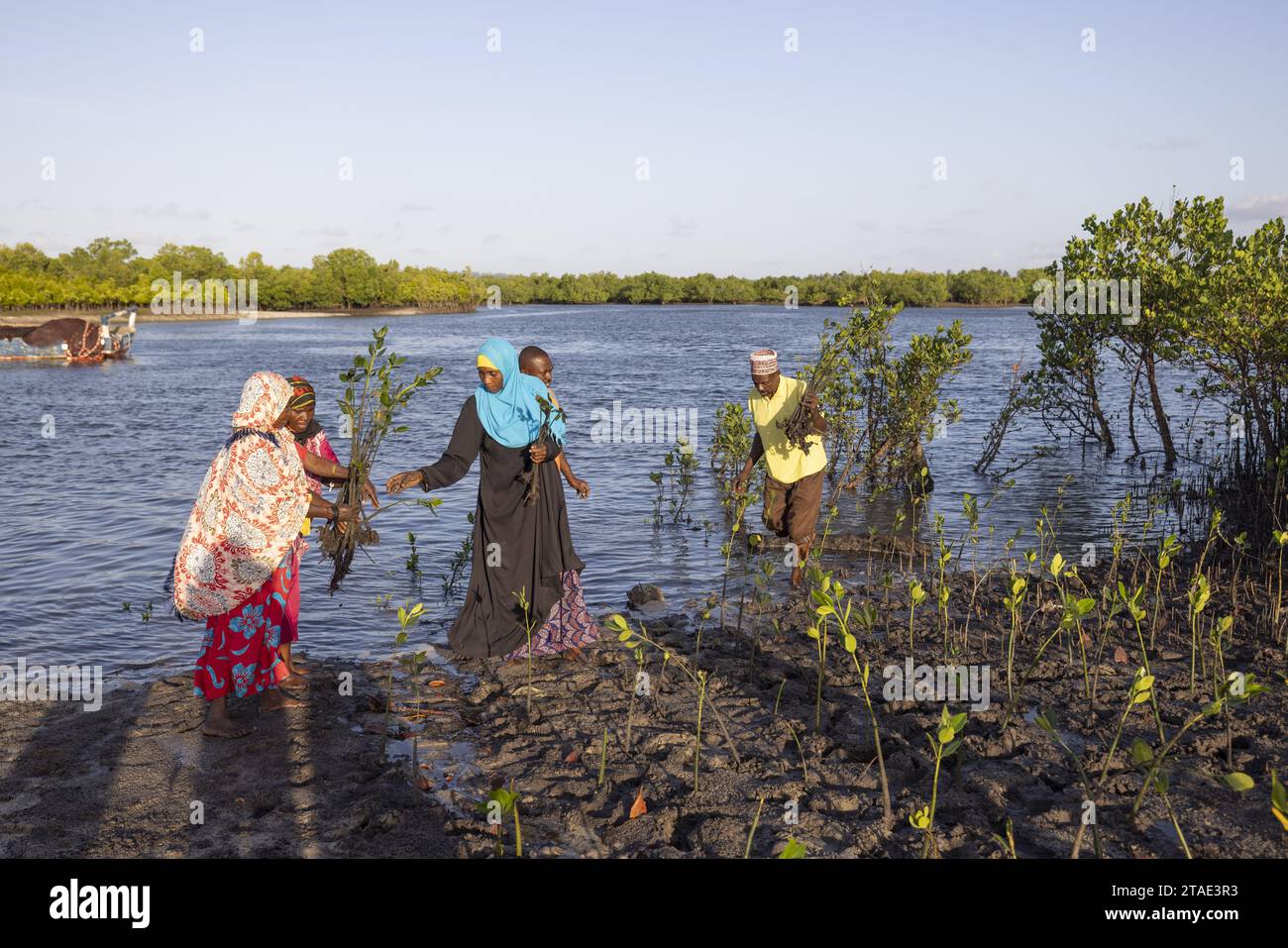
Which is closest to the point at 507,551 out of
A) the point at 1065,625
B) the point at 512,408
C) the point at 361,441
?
the point at 512,408

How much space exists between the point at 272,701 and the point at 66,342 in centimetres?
4218

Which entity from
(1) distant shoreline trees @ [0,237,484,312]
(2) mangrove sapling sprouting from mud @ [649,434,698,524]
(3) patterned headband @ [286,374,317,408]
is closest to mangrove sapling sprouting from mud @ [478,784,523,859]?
(3) patterned headband @ [286,374,317,408]

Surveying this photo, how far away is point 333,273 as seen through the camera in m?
113

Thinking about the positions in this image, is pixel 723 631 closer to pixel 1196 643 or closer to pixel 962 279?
pixel 1196 643

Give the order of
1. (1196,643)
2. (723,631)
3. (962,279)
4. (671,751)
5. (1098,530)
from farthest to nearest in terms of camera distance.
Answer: (962,279)
(1098,530)
(723,631)
(1196,643)
(671,751)

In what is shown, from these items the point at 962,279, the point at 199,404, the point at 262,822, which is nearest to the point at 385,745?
the point at 262,822

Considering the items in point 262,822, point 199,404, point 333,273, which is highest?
point 333,273

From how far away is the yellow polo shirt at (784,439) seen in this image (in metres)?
7.68

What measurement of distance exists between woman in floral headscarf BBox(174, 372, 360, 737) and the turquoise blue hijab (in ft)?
4.40

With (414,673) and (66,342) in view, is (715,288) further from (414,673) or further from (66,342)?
(414,673)

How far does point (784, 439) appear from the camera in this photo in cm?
774

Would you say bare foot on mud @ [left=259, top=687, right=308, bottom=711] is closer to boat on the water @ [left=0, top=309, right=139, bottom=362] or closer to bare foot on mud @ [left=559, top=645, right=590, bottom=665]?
bare foot on mud @ [left=559, top=645, right=590, bottom=665]

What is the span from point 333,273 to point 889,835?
118 meters

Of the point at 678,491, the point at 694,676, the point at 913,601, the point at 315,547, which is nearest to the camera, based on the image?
the point at 913,601
